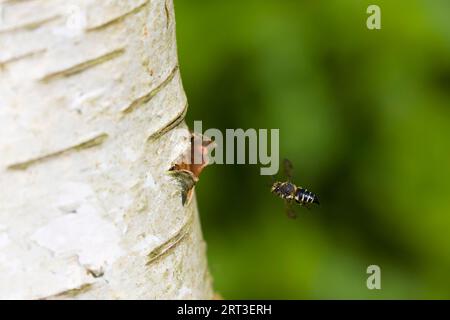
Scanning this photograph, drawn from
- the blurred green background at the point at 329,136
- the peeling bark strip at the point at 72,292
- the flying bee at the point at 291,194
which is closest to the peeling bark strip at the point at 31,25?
the peeling bark strip at the point at 72,292

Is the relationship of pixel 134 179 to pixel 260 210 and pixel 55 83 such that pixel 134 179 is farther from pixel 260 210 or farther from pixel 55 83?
pixel 260 210

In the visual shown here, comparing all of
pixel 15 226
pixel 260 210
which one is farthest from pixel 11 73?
pixel 260 210

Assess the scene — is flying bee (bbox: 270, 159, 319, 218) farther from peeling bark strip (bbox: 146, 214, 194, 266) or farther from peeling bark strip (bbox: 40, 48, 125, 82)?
peeling bark strip (bbox: 40, 48, 125, 82)

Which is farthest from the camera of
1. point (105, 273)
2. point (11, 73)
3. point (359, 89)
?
point (359, 89)

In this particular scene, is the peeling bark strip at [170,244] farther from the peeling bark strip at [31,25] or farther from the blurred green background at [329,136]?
the blurred green background at [329,136]
